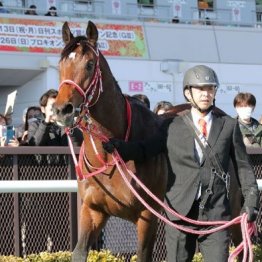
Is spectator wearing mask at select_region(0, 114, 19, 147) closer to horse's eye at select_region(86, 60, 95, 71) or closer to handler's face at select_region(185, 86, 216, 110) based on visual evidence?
horse's eye at select_region(86, 60, 95, 71)

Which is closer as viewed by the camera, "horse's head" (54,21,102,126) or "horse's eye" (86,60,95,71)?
"horse's head" (54,21,102,126)

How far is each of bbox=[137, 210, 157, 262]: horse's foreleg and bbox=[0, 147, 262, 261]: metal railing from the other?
1.44m

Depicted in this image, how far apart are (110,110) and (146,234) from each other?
920mm

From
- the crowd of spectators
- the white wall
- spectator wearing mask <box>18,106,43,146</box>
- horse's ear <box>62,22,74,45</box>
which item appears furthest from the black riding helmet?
the white wall

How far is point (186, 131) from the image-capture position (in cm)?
461

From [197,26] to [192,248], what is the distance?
2343 centimetres

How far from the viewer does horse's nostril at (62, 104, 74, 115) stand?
454 centimetres

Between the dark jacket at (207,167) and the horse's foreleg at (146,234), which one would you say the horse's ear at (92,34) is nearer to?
the dark jacket at (207,167)

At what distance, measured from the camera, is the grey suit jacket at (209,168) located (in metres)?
4.53

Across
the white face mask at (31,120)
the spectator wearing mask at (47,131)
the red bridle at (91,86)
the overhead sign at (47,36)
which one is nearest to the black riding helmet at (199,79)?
the red bridle at (91,86)

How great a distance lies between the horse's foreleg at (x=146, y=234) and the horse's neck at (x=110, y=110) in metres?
0.61

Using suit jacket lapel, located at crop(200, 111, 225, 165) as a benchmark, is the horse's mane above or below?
above

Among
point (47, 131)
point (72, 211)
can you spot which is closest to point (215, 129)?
point (72, 211)

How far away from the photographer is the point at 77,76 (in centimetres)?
483
